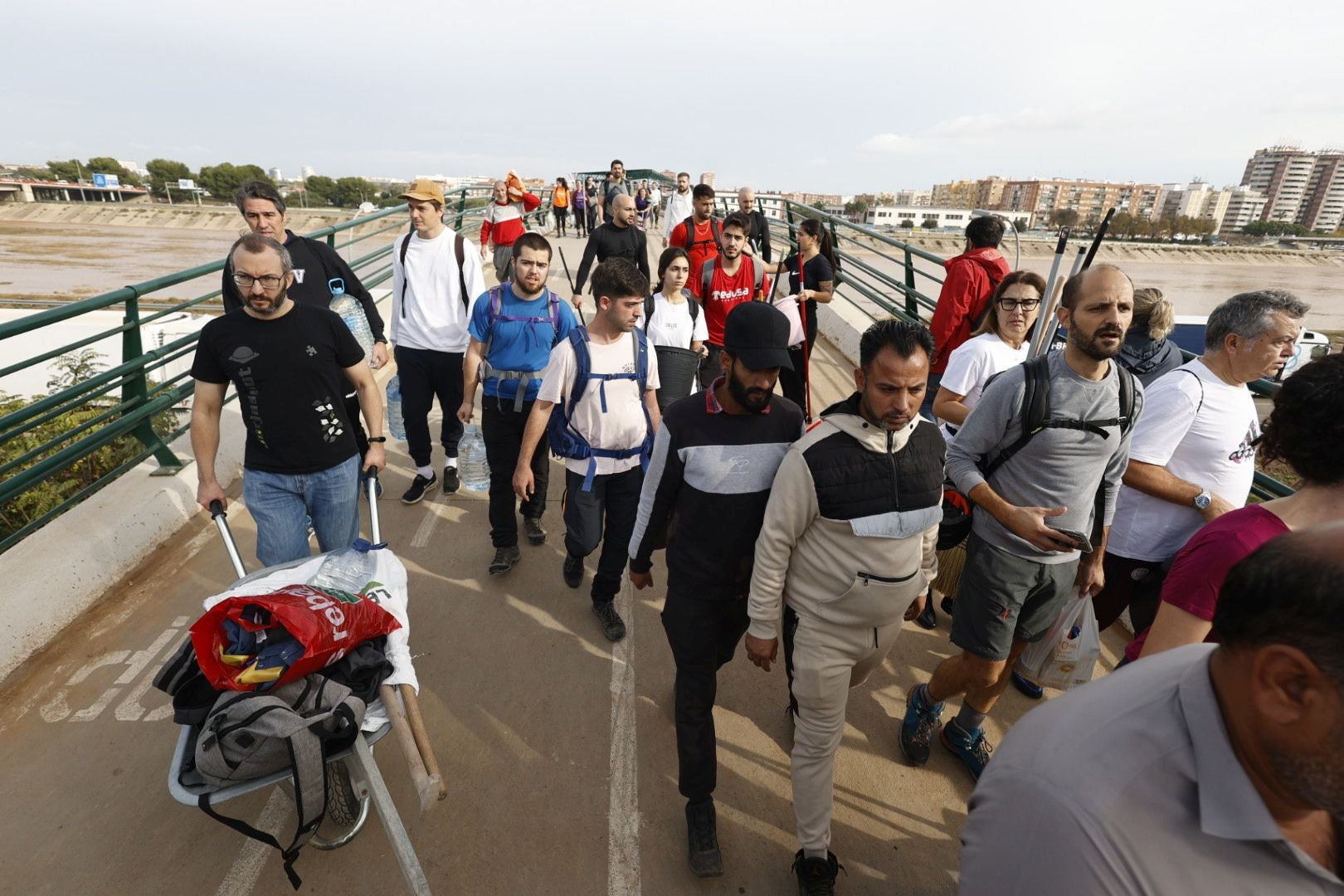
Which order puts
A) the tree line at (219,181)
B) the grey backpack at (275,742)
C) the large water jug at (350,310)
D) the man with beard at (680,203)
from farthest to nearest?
1. the tree line at (219,181)
2. the man with beard at (680,203)
3. the large water jug at (350,310)
4. the grey backpack at (275,742)

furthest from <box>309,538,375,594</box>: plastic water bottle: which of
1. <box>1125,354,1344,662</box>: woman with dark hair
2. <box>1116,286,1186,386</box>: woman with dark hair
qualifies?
<box>1116,286,1186,386</box>: woman with dark hair

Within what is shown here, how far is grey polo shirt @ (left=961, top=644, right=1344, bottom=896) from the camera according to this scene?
2.79 feet

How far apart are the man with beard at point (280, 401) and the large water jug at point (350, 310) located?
1061 millimetres

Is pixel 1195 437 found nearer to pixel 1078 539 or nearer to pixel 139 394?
pixel 1078 539

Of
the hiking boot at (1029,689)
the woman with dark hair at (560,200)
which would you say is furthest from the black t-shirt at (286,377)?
the woman with dark hair at (560,200)

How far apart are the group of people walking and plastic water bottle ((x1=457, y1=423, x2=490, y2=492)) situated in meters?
0.77

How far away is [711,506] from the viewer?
2322 mm

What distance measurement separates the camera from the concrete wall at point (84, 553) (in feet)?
10.5

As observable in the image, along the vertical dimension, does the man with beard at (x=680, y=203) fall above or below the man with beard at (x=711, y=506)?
above

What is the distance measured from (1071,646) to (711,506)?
1.64 m

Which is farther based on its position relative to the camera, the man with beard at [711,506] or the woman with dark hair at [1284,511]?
the man with beard at [711,506]

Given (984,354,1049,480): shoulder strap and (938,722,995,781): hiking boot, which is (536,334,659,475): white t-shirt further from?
(938,722,995,781): hiking boot

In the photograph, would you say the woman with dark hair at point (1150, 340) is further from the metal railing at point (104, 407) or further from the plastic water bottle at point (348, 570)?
the metal railing at point (104, 407)

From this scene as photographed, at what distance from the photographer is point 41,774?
2648 mm
